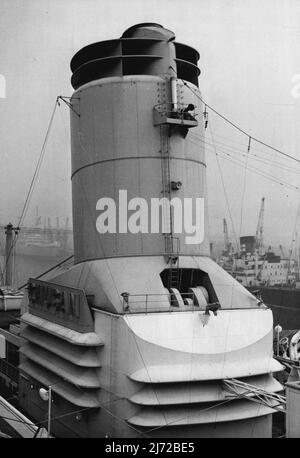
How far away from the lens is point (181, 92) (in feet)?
50.6

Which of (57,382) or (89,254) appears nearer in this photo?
(57,382)

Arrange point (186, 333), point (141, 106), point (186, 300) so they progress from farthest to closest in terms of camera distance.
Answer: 1. point (141, 106)
2. point (186, 300)
3. point (186, 333)

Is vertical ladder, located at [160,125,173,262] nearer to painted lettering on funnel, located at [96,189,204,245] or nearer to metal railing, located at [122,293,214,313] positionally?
painted lettering on funnel, located at [96,189,204,245]

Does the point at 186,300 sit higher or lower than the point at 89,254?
lower

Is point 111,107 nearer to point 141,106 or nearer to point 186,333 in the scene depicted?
point 141,106

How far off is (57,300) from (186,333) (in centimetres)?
445

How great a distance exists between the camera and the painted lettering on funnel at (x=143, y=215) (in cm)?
1464

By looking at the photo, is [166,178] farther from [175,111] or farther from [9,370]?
[9,370]

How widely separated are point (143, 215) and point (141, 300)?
2.75m

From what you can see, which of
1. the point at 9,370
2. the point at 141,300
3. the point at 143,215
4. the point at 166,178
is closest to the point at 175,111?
the point at 166,178

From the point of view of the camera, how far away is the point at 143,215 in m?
14.6
